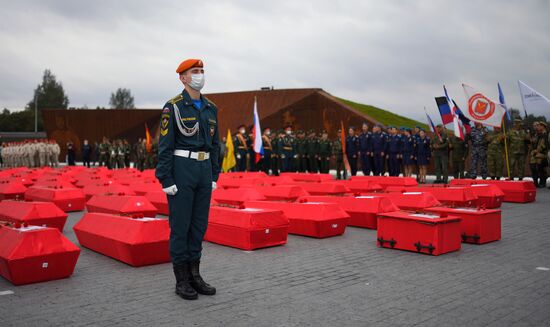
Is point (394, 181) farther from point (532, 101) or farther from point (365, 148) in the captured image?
point (365, 148)

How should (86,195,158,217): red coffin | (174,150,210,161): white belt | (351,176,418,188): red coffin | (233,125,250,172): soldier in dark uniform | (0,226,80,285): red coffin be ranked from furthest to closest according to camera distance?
(233,125,250,172): soldier in dark uniform
(351,176,418,188): red coffin
(86,195,158,217): red coffin
(0,226,80,285): red coffin
(174,150,210,161): white belt

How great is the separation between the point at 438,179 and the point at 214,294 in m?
13.2

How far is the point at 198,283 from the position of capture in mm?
4301

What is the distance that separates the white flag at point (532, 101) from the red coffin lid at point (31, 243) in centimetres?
1161

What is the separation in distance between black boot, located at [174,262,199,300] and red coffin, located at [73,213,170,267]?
110 centimetres

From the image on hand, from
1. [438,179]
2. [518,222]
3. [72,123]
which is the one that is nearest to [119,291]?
[518,222]

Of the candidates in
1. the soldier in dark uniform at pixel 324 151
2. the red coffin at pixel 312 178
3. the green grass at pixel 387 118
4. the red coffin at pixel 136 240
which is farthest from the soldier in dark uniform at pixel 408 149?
the red coffin at pixel 136 240

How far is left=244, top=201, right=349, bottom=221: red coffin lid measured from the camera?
23.2ft

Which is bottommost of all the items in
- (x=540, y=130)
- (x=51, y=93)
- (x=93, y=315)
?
(x=93, y=315)

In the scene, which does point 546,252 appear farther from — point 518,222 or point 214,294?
point 214,294

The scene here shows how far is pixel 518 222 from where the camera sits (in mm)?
8336

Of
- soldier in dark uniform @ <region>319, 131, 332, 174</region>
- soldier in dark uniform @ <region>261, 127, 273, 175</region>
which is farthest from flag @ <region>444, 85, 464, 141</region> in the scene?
soldier in dark uniform @ <region>261, 127, 273, 175</region>

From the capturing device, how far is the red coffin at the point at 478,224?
649 cm

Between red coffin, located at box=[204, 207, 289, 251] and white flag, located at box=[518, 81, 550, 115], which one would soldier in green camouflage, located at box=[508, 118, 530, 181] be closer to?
white flag, located at box=[518, 81, 550, 115]
